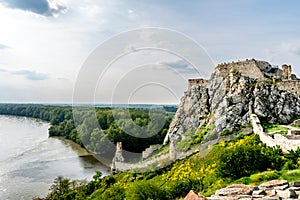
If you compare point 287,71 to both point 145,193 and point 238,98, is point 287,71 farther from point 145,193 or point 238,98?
point 145,193

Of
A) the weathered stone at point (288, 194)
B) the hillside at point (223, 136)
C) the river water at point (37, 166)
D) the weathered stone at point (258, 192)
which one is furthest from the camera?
the river water at point (37, 166)

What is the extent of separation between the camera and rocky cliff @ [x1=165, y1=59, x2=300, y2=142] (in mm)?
23672

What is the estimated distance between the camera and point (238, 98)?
25.3 m

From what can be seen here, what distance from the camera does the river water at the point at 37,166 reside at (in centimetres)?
3014

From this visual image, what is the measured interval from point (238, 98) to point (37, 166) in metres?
27.4

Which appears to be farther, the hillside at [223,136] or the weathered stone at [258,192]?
the hillside at [223,136]

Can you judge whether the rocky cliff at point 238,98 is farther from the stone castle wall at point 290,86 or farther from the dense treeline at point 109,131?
the dense treeline at point 109,131

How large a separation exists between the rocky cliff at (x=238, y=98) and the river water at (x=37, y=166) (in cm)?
1379

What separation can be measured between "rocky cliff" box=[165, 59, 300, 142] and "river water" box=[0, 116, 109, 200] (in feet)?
45.3

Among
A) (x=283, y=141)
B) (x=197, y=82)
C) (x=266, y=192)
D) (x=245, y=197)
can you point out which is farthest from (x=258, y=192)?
(x=197, y=82)

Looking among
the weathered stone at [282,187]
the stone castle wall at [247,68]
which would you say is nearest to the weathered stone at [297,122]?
the stone castle wall at [247,68]

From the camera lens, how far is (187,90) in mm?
33594

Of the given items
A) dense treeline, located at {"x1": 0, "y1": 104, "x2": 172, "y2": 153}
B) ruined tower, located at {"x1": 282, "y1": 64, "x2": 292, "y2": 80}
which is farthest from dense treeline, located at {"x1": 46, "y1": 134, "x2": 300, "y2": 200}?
dense treeline, located at {"x1": 0, "y1": 104, "x2": 172, "y2": 153}

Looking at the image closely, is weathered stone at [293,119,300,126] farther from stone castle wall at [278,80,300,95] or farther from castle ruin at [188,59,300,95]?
castle ruin at [188,59,300,95]
